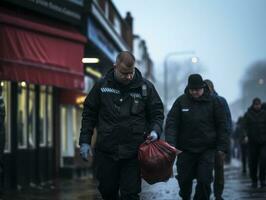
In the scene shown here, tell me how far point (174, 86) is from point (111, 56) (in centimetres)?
14764

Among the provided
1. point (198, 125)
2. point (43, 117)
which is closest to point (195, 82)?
point (198, 125)

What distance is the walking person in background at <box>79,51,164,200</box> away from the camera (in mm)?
8219

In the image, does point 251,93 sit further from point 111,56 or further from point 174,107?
point 174,107

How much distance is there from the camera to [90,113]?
853 centimetres

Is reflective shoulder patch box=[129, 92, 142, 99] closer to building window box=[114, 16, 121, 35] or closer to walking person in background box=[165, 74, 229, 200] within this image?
walking person in background box=[165, 74, 229, 200]

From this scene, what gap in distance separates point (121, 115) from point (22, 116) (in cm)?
1035

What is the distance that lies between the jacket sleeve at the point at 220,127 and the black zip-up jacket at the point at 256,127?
237 inches

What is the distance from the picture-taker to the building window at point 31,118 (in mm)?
19016

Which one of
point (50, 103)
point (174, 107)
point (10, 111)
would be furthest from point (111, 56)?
point (174, 107)

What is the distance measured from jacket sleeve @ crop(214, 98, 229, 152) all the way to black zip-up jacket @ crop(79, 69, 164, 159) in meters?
2.39

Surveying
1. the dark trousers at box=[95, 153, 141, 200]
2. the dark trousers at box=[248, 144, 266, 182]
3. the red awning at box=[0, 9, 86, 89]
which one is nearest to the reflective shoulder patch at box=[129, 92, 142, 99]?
the dark trousers at box=[95, 153, 141, 200]

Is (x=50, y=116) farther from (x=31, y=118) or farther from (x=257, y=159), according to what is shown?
(x=257, y=159)

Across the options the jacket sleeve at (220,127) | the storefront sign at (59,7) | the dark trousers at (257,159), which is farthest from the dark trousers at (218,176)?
the storefront sign at (59,7)

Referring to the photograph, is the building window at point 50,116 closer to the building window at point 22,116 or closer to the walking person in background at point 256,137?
the building window at point 22,116
